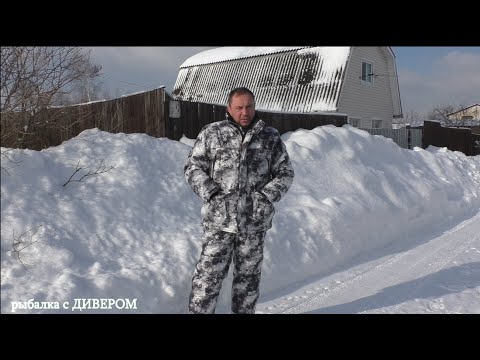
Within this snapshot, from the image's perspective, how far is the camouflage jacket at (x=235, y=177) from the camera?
277 centimetres

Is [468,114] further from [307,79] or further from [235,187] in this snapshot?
[235,187]

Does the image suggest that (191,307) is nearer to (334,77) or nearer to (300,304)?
(300,304)

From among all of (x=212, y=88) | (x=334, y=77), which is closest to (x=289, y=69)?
(x=334, y=77)

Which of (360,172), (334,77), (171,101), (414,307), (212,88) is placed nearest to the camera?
(414,307)

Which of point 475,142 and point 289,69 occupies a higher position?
point 289,69

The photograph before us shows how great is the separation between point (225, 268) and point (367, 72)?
15224 mm

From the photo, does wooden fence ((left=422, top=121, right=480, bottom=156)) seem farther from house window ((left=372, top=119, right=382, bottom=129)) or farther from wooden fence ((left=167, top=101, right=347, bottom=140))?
wooden fence ((left=167, top=101, right=347, bottom=140))

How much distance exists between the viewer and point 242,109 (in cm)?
273

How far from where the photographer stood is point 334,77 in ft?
46.4

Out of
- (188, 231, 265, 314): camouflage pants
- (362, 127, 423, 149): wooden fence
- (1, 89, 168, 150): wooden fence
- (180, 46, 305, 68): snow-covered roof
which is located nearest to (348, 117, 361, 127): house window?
(362, 127, 423, 149): wooden fence

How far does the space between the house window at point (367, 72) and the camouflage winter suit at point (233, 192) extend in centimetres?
1422

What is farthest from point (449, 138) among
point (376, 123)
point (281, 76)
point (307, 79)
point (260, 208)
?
point (260, 208)

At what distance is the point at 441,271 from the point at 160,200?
3547 millimetres

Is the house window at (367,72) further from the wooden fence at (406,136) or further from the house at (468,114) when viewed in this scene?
the house at (468,114)
